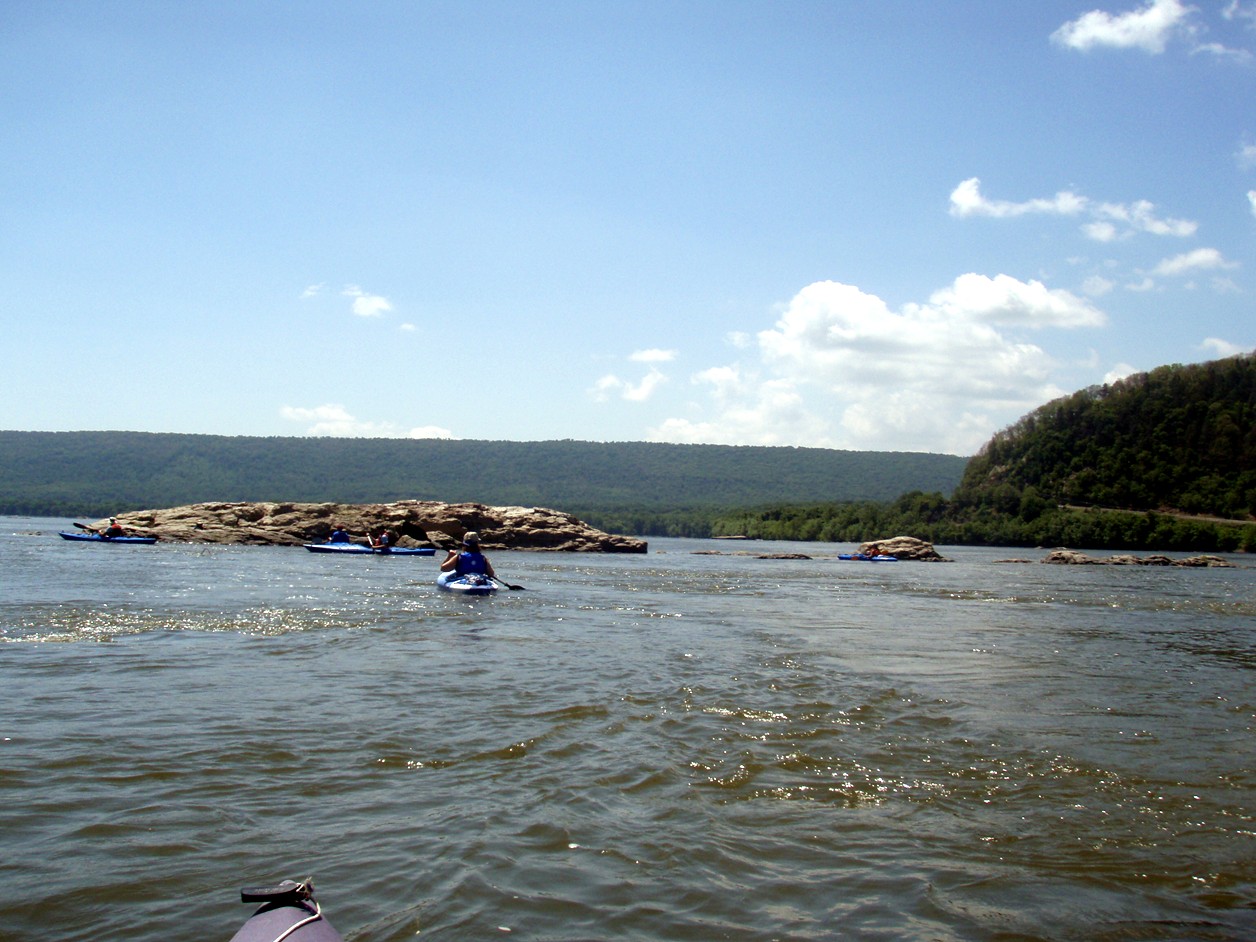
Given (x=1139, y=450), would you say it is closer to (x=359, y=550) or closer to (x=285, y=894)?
(x=359, y=550)

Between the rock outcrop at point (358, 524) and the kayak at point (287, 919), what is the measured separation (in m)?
50.2

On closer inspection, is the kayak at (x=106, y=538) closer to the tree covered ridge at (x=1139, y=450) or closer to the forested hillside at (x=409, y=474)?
the forested hillside at (x=409, y=474)

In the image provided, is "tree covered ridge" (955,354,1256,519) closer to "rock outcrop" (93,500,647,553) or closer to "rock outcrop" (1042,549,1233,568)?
"rock outcrop" (1042,549,1233,568)

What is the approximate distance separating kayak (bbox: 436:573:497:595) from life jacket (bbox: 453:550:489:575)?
18cm

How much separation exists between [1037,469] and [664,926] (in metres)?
131

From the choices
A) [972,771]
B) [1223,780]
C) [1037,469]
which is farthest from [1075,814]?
[1037,469]

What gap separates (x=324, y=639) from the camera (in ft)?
49.9

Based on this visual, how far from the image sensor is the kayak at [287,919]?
386cm

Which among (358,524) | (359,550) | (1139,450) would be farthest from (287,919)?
(1139,450)

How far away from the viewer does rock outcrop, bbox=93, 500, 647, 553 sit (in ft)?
182

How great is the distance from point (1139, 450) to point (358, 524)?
3972 inches

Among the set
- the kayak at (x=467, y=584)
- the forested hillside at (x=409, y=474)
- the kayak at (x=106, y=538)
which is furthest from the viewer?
the forested hillside at (x=409, y=474)

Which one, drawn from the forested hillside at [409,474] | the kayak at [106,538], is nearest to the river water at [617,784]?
the kayak at [106,538]

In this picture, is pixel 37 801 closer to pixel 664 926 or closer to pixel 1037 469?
pixel 664 926
